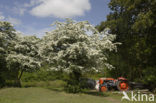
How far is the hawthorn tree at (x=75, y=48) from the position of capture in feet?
44.4

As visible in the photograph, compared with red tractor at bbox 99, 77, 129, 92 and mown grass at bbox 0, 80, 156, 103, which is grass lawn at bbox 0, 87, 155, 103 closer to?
mown grass at bbox 0, 80, 156, 103

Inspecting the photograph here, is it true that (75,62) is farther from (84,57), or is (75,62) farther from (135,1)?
(135,1)

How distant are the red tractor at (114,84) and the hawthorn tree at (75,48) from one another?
327cm

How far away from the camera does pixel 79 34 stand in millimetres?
14516

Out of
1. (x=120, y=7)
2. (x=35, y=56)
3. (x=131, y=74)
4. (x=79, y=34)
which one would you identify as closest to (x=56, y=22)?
(x=79, y=34)

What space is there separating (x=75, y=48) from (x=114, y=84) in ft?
21.8

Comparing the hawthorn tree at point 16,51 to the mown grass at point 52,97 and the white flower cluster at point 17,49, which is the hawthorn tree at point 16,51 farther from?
the mown grass at point 52,97

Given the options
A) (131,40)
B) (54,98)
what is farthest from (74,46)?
(131,40)

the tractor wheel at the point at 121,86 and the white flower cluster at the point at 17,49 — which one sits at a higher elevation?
the white flower cluster at the point at 17,49

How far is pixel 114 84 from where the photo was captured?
17266 millimetres

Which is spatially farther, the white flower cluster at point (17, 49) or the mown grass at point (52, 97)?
the white flower cluster at point (17, 49)

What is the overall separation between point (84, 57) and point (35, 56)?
7218 mm

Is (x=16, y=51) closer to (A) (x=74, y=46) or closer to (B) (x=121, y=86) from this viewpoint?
(A) (x=74, y=46)

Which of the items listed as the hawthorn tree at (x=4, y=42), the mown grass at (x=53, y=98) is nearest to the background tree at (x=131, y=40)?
the mown grass at (x=53, y=98)
